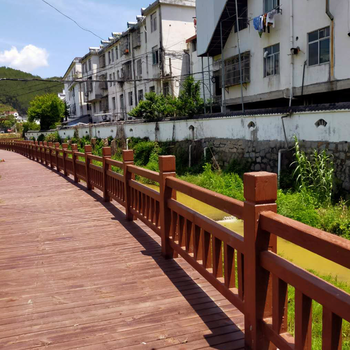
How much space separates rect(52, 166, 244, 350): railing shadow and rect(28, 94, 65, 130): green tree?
1703 inches

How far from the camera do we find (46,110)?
1800 inches

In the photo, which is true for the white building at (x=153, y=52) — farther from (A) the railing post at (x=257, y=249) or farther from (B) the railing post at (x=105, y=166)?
(A) the railing post at (x=257, y=249)

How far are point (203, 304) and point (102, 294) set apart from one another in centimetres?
90

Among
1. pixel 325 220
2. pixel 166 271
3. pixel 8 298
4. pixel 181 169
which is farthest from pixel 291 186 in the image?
pixel 8 298

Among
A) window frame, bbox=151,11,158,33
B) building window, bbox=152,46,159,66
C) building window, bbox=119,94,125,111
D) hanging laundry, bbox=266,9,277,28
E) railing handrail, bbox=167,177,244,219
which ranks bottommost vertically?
railing handrail, bbox=167,177,244,219

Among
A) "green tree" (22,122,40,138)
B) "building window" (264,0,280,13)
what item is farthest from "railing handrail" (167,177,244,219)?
"green tree" (22,122,40,138)

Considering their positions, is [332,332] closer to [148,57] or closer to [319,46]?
[319,46]

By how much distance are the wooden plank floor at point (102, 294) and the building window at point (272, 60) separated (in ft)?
43.2

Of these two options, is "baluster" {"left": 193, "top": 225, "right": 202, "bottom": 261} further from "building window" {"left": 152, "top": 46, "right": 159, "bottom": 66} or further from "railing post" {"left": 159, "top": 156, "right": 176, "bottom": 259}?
"building window" {"left": 152, "top": 46, "right": 159, "bottom": 66}

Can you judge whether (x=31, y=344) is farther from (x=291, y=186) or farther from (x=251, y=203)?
(x=291, y=186)

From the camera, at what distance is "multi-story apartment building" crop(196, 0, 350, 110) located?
14.1 m

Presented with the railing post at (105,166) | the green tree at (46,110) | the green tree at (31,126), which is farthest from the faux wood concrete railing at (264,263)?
the green tree at (31,126)

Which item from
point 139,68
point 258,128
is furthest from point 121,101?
point 258,128

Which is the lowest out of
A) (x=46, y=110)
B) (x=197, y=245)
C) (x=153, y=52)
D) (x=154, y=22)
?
(x=197, y=245)
